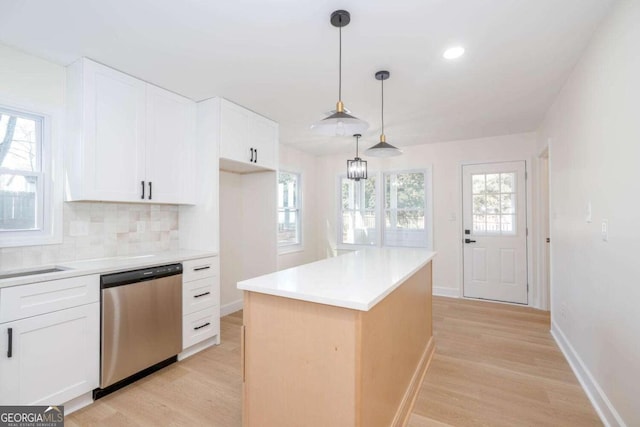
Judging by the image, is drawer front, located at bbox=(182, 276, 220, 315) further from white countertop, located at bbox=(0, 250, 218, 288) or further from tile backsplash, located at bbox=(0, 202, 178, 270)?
tile backsplash, located at bbox=(0, 202, 178, 270)

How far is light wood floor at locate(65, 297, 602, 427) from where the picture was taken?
1.93 m

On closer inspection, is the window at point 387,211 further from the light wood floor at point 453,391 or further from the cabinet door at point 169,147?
the cabinet door at point 169,147

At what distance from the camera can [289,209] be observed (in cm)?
509

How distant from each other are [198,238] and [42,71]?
1.80m

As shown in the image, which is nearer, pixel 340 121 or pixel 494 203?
pixel 340 121

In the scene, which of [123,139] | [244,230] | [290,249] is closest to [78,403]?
[123,139]

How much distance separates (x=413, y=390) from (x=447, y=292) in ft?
9.53

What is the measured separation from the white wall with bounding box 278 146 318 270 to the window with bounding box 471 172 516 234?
271 centimetres

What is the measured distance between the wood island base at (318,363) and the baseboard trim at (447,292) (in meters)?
3.23

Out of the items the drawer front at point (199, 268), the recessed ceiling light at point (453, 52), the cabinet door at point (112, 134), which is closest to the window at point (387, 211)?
the recessed ceiling light at point (453, 52)

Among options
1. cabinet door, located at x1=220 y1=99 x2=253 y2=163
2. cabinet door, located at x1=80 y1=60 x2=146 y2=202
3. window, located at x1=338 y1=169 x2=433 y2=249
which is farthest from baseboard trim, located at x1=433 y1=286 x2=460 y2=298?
cabinet door, located at x1=80 y1=60 x2=146 y2=202

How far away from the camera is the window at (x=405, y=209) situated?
4.94 meters

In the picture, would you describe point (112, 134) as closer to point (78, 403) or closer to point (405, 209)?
point (78, 403)

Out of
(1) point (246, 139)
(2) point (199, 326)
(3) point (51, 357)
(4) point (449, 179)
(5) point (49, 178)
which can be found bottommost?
(2) point (199, 326)
